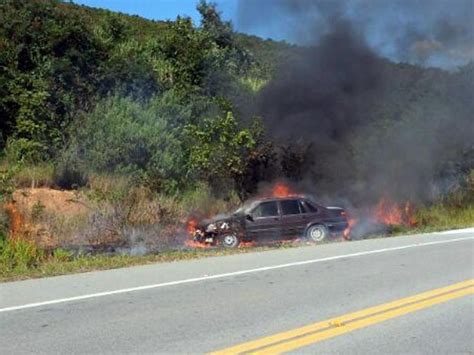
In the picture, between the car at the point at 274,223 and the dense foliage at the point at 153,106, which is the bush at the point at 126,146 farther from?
the car at the point at 274,223

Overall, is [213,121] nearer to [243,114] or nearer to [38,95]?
[243,114]

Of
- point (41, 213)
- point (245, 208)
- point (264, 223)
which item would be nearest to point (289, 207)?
point (264, 223)

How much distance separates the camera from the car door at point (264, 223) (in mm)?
16203

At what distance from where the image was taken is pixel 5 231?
13.4m

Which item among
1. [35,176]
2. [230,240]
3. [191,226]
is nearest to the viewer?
[230,240]

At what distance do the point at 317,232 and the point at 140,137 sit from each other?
24.0ft

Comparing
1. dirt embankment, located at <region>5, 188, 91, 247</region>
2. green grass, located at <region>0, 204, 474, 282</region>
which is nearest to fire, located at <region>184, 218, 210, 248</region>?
dirt embankment, located at <region>5, 188, 91, 247</region>

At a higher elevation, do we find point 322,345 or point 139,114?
point 139,114

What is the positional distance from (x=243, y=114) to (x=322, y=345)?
56.4ft

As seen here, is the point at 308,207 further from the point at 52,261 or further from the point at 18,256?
the point at 18,256

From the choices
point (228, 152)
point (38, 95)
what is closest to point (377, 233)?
point (228, 152)

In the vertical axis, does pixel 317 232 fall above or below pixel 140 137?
below

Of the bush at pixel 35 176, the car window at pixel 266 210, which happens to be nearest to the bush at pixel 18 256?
the car window at pixel 266 210

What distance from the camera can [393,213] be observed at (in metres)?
20.8
